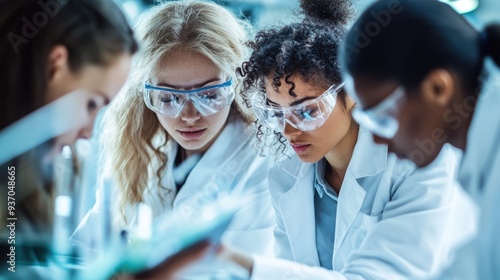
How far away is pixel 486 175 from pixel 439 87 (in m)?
0.20

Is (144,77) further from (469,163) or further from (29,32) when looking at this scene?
(469,163)

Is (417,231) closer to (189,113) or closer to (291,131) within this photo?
(291,131)

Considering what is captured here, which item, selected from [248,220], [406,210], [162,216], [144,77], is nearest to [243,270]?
[248,220]

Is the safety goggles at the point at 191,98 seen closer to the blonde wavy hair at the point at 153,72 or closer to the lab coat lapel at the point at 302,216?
the blonde wavy hair at the point at 153,72

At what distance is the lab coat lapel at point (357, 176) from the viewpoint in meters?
1.43

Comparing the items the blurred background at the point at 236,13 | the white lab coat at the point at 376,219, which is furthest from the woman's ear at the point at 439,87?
the blurred background at the point at 236,13

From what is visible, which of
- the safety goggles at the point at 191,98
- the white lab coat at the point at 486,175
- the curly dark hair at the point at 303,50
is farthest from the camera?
the safety goggles at the point at 191,98

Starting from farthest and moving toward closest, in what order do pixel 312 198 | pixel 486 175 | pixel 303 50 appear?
1. pixel 312 198
2. pixel 303 50
3. pixel 486 175

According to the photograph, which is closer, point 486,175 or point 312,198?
point 486,175

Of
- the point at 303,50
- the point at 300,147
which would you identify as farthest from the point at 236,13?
the point at 300,147

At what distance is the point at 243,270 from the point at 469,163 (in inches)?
21.2

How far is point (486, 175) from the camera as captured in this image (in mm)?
1293

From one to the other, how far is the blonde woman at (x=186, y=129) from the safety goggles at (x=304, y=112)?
11cm

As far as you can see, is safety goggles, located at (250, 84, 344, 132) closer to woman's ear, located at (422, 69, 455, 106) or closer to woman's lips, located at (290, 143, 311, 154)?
woman's lips, located at (290, 143, 311, 154)
